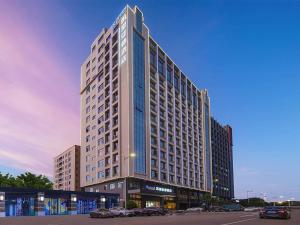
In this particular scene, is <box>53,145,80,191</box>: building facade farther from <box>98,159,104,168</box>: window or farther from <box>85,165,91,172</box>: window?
<box>98,159,104,168</box>: window

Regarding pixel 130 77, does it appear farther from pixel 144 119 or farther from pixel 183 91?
pixel 183 91

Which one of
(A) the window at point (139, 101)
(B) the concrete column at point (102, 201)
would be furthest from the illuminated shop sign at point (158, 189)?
(B) the concrete column at point (102, 201)

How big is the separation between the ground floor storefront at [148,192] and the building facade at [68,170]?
60.2m

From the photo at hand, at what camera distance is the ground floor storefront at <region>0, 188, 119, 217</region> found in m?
64.4

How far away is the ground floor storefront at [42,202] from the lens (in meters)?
64.4

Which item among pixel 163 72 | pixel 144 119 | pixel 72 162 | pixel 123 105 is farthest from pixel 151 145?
pixel 72 162

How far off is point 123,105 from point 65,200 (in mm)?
27972

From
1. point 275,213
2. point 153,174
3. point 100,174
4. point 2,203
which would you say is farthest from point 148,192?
point 275,213

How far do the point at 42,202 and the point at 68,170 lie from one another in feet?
363

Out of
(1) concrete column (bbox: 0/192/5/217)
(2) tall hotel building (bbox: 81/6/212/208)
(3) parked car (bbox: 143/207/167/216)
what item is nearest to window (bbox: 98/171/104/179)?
(2) tall hotel building (bbox: 81/6/212/208)

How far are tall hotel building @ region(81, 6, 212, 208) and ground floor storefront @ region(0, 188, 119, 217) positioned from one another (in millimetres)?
9507

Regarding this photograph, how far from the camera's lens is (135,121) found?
9362cm

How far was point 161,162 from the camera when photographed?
10581cm

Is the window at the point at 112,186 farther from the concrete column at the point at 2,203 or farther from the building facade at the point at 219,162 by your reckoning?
the building facade at the point at 219,162
